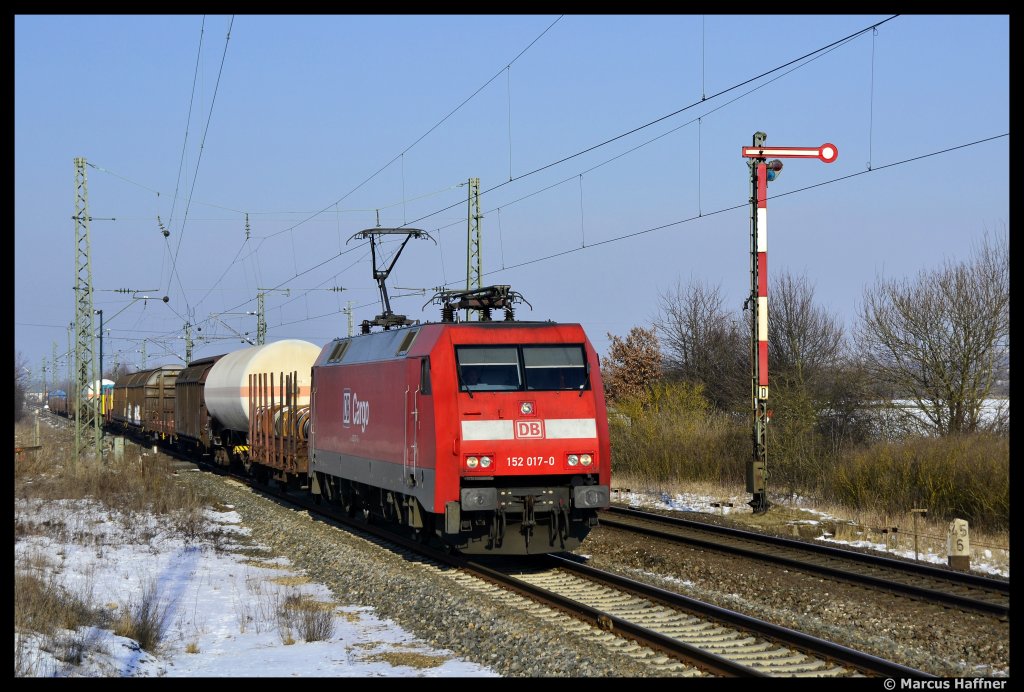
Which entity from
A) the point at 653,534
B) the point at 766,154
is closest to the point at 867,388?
the point at 766,154

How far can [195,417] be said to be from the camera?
37.0 m

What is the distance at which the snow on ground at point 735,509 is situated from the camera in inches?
593

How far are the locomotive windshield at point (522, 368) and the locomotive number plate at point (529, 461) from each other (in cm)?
97

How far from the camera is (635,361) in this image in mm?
62469

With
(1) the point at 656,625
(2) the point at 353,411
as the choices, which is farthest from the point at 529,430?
(2) the point at 353,411

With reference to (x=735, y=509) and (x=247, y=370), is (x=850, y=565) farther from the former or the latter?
(x=247, y=370)

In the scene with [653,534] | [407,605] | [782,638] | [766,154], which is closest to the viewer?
[782,638]

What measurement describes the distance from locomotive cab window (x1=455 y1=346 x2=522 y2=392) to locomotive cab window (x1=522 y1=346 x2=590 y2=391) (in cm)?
16

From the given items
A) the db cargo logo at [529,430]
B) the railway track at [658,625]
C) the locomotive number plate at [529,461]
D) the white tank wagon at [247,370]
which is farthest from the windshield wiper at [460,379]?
the white tank wagon at [247,370]

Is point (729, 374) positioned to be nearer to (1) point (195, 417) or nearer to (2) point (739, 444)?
(2) point (739, 444)

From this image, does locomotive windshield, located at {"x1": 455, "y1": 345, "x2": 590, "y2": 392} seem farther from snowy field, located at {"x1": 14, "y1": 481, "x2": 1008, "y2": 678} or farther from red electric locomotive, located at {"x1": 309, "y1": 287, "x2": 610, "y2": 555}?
snowy field, located at {"x1": 14, "y1": 481, "x2": 1008, "y2": 678}

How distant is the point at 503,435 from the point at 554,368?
1.26 meters
